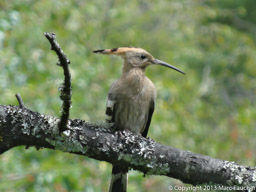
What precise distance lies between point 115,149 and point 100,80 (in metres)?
3.82

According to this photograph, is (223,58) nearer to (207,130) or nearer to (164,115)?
(207,130)

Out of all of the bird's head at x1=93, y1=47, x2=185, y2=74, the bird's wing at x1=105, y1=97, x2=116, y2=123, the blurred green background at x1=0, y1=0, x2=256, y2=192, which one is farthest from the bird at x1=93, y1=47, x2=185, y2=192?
the blurred green background at x1=0, y1=0, x2=256, y2=192

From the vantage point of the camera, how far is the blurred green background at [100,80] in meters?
4.85

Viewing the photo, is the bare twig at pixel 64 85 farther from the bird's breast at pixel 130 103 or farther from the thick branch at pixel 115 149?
the bird's breast at pixel 130 103

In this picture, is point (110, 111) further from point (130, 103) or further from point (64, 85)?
point (64, 85)

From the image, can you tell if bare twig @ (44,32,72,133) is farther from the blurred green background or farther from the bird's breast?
the bird's breast

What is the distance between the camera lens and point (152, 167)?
3.01 m

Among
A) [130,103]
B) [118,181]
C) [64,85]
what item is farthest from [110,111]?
[64,85]

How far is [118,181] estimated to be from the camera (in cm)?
428

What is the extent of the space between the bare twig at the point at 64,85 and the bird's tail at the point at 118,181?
147 cm

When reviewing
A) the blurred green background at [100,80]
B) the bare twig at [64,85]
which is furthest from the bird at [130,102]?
the bare twig at [64,85]

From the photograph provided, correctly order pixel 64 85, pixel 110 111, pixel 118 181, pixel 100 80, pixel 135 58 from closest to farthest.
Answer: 1. pixel 64 85
2. pixel 118 181
3. pixel 110 111
4. pixel 135 58
5. pixel 100 80

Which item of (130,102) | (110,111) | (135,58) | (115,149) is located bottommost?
(115,149)

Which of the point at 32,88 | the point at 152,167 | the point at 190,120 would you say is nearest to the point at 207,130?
the point at 190,120
